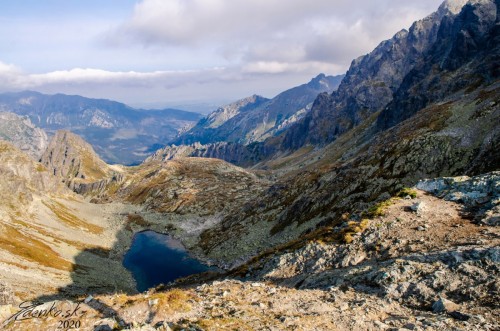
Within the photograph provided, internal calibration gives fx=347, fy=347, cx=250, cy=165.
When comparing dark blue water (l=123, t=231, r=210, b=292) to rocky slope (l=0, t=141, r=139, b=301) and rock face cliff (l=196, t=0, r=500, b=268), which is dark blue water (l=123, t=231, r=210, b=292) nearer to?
rocky slope (l=0, t=141, r=139, b=301)

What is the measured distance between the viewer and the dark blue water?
98106 mm

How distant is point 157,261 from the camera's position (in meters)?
113

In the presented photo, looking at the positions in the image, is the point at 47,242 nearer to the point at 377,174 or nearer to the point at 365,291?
the point at 377,174

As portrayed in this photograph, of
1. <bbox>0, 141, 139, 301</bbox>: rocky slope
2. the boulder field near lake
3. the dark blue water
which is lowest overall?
the dark blue water

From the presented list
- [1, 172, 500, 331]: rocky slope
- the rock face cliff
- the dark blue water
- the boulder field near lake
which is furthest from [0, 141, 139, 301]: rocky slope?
the rock face cliff

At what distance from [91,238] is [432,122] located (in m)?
115

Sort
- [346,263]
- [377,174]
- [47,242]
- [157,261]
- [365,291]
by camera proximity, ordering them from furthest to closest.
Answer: [157,261], [47,242], [377,174], [346,263], [365,291]

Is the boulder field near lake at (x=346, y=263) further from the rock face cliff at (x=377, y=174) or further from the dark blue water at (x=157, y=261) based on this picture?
the dark blue water at (x=157, y=261)

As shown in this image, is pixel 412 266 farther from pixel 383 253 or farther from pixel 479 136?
pixel 479 136

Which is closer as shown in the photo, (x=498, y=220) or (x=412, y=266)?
(x=412, y=266)

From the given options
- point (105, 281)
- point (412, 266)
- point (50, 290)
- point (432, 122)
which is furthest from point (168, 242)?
point (412, 266)

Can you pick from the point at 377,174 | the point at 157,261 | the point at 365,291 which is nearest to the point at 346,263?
the point at 365,291

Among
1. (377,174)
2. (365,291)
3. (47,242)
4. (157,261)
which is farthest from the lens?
(157,261)

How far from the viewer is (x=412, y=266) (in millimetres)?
25219
